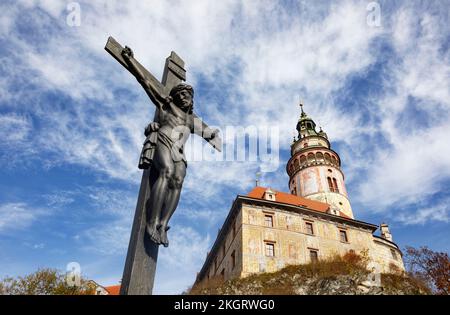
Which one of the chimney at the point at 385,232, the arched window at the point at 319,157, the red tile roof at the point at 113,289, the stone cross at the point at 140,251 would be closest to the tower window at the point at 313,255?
the arched window at the point at 319,157

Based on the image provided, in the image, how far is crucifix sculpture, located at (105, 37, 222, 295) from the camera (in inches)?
114

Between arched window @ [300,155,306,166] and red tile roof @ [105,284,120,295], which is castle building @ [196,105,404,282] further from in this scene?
red tile roof @ [105,284,120,295]

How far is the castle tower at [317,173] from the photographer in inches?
1672

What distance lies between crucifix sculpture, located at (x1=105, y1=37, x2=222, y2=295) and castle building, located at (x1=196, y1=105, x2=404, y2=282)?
26.5 metres

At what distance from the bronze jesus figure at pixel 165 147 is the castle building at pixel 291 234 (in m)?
26.5

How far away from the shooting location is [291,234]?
3162 centimetres

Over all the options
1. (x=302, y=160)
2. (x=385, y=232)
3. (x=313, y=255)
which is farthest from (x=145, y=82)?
(x=385, y=232)

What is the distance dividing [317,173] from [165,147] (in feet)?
142

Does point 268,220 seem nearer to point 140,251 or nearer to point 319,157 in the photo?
point 319,157

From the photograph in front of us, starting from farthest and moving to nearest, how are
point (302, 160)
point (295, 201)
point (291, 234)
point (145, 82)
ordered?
1. point (302, 160)
2. point (295, 201)
3. point (291, 234)
4. point (145, 82)

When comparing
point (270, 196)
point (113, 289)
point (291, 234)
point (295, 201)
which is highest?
point (295, 201)

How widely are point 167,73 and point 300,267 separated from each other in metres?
27.7

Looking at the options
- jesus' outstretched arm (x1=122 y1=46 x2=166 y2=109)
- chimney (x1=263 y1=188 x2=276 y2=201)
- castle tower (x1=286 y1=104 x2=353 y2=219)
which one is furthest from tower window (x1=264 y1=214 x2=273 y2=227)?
jesus' outstretched arm (x1=122 y1=46 x2=166 y2=109)
